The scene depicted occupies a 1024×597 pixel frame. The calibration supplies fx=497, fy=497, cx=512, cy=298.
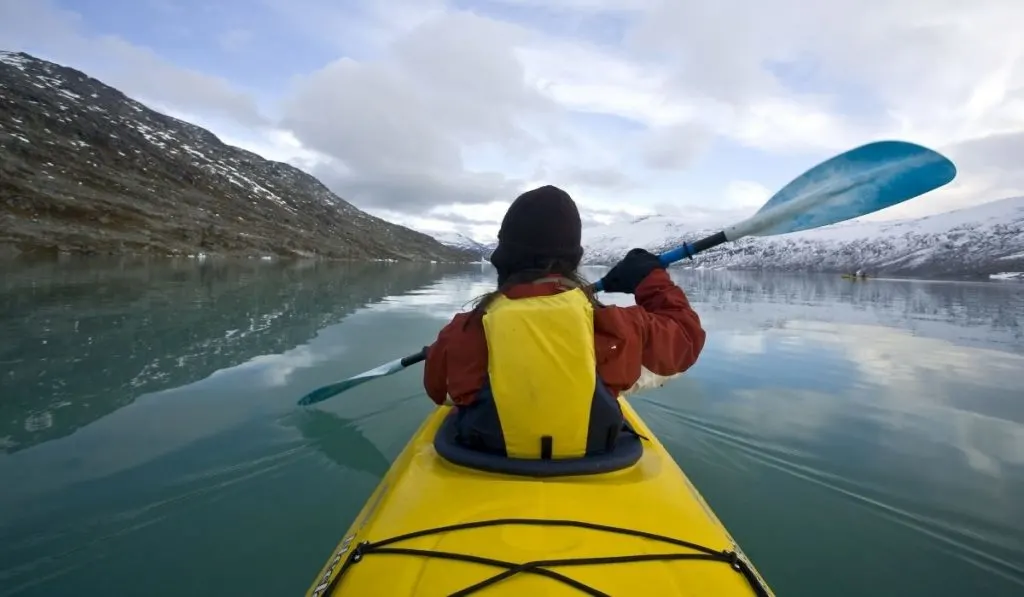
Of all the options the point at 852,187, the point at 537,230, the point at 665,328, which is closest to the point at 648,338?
the point at 665,328

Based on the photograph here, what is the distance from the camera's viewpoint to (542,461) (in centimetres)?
265

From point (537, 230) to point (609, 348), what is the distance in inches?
32.1

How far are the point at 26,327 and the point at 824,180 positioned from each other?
55.6 feet

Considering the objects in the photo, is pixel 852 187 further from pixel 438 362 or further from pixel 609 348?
pixel 438 362

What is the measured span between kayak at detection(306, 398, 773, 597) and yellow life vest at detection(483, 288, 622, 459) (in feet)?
0.81

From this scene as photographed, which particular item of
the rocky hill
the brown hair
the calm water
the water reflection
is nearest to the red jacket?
the brown hair

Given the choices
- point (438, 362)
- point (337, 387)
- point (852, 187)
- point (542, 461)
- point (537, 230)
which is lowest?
point (337, 387)

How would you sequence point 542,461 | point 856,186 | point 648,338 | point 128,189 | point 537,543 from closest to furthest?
point 537,543, point 542,461, point 648,338, point 856,186, point 128,189

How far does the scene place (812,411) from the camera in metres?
8.30

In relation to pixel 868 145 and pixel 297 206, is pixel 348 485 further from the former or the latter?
pixel 297 206

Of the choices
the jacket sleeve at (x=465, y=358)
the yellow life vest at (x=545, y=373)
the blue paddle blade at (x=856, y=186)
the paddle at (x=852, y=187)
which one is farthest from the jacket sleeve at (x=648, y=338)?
the blue paddle blade at (x=856, y=186)

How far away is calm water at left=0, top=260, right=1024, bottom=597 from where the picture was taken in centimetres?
412

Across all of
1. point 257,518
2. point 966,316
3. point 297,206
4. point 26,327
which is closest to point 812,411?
point 257,518

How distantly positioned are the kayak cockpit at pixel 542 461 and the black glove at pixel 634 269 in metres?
1.13
